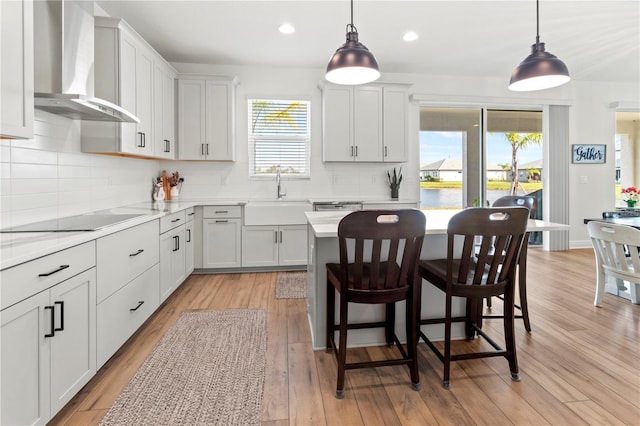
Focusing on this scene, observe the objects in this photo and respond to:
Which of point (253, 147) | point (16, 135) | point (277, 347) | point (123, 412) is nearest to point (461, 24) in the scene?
point (253, 147)

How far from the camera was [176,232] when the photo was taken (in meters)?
3.62

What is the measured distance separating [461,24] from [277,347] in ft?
12.1

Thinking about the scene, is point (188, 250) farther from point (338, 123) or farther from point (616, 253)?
point (616, 253)

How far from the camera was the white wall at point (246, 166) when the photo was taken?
2412 mm

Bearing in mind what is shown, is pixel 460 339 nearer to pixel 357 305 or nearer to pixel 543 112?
pixel 357 305

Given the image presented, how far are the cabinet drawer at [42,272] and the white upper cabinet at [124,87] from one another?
1.47 m

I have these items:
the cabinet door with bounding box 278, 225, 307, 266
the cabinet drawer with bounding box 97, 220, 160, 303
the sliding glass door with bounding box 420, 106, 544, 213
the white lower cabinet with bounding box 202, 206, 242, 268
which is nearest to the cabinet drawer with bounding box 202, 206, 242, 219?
the white lower cabinet with bounding box 202, 206, 242, 268

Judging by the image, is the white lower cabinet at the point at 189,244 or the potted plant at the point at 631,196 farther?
the potted plant at the point at 631,196

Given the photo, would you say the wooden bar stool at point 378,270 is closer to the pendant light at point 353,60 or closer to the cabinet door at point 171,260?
the pendant light at point 353,60

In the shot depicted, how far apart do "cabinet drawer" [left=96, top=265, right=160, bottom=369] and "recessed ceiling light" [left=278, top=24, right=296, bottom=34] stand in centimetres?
274

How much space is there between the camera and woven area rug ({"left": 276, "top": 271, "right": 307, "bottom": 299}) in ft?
11.9

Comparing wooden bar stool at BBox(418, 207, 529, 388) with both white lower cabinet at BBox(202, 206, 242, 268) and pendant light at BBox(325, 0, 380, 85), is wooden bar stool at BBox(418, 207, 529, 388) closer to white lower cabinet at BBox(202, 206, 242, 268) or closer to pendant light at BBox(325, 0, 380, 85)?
pendant light at BBox(325, 0, 380, 85)

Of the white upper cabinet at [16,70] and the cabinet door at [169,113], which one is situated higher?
the cabinet door at [169,113]

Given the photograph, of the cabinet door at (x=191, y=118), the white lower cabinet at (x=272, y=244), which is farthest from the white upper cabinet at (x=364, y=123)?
the cabinet door at (x=191, y=118)
